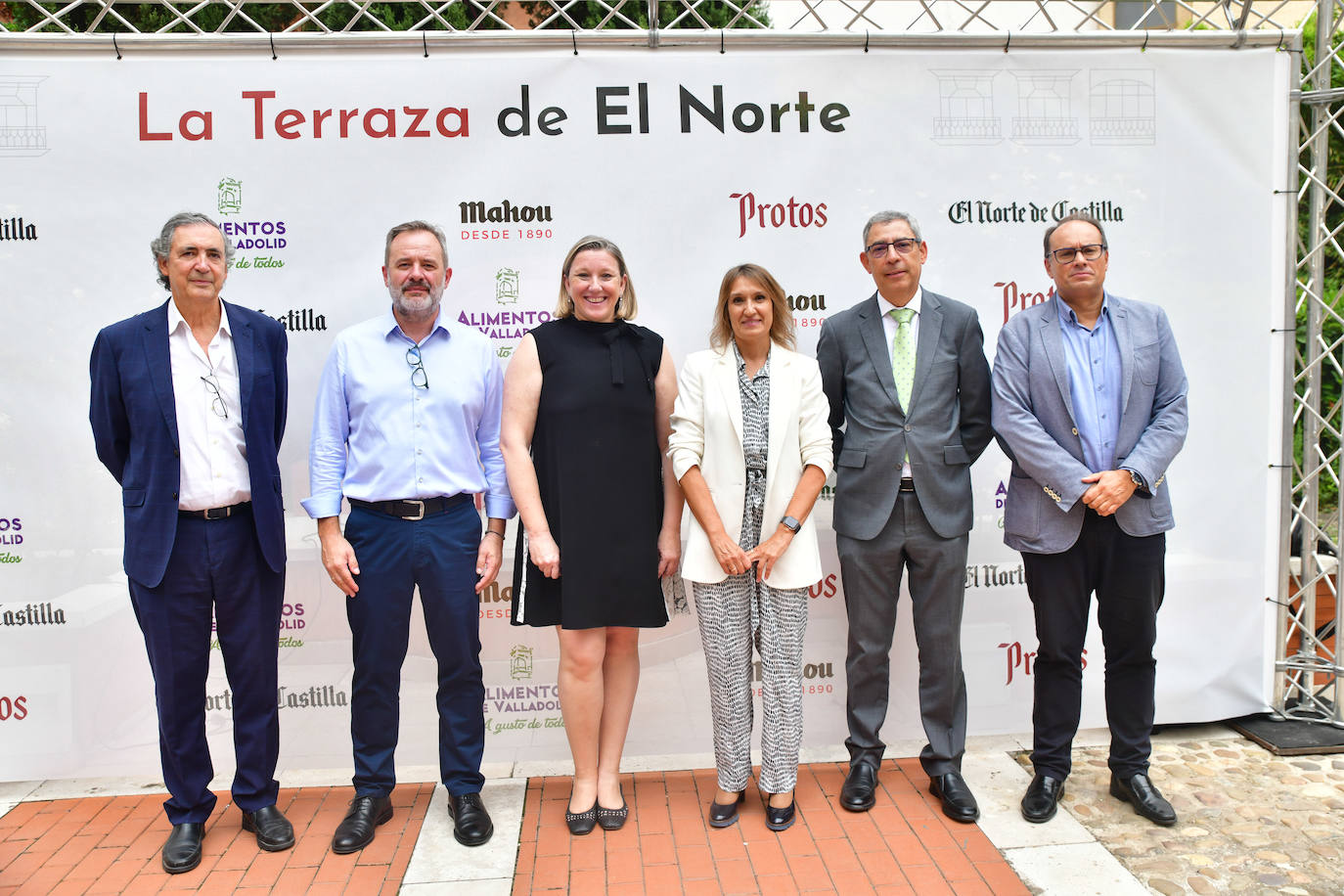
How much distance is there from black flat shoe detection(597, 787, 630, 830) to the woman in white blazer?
31cm

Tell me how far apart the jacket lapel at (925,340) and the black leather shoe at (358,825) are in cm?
227


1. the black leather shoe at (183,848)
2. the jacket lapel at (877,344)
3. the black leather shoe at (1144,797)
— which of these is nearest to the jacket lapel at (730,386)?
the jacket lapel at (877,344)

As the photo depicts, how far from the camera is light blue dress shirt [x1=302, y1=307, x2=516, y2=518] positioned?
3016 millimetres

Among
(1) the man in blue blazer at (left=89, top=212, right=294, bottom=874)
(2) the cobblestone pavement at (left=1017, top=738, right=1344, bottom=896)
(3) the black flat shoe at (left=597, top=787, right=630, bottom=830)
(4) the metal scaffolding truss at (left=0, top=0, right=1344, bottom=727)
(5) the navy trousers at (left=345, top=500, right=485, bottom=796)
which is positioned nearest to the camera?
(2) the cobblestone pavement at (left=1017, top=738, right=1344, bottom=896)

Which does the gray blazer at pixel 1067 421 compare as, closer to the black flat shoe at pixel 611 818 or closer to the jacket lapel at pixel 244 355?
the black flat shoe at pixel 611 818

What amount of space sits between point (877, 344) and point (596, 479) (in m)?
1.10

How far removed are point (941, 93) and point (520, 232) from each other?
1782 millimetres

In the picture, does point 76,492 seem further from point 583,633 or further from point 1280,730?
point 1280,730

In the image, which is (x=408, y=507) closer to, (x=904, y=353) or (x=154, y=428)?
(x=154, y=428)

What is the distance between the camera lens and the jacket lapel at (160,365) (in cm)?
291

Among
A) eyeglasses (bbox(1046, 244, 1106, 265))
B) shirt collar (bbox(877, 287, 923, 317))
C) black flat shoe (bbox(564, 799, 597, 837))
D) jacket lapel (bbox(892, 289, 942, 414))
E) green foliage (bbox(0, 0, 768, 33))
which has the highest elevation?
green foliage (bbox(0, 0, 768, 33))

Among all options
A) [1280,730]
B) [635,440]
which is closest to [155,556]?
[635,440]

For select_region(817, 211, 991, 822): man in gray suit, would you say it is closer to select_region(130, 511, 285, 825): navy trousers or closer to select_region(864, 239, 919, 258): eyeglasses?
select_region(864, 239, 919, 258): eyeglasses

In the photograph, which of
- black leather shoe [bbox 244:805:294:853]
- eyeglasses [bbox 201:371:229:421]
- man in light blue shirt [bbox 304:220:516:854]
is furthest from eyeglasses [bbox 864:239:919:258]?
black leather shoe [bbox 244:805:294:853]
